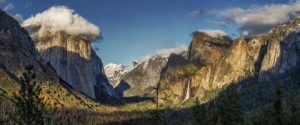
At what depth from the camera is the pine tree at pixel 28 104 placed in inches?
2066

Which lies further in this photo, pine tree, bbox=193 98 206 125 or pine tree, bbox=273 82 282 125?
pine tree, bbox=193 98 206 125

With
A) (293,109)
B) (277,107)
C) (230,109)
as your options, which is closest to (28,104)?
(230,109)

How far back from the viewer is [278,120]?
85.2 meters

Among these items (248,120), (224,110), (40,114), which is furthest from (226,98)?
(40,114)

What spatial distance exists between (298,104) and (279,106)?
8.12 meters

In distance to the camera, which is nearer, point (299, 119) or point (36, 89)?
point (36, 89)

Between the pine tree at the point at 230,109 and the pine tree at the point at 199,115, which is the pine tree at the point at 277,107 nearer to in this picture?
the pine tree at the point at 230,109

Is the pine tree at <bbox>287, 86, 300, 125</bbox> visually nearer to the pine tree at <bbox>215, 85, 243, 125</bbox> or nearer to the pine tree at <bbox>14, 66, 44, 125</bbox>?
the pine tree at <bbox>215, 85, 243, 125</bbox>

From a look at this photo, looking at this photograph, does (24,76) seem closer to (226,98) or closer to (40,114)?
(40,114)

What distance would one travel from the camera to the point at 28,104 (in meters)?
53.3

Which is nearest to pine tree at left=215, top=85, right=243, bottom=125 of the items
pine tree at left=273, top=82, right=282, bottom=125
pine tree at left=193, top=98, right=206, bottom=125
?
pine tree at left=193, top=98, right=206, bottom=125

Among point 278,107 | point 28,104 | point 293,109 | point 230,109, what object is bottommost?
point 28,104

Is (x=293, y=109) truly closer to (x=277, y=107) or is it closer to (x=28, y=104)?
(x=277, y=107)

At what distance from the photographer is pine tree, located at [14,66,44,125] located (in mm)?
52469
